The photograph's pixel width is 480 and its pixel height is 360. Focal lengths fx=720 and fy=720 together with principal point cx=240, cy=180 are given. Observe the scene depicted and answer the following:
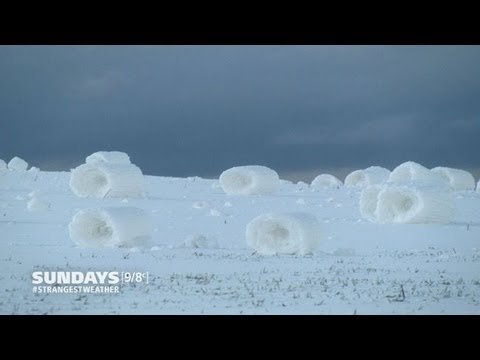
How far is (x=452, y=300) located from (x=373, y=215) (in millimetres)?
10131

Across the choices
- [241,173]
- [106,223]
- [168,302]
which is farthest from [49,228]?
[241,173]

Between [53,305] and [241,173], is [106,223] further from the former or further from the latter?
[241,173]

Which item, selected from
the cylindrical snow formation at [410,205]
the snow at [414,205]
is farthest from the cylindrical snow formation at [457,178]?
the snow at [414,205]

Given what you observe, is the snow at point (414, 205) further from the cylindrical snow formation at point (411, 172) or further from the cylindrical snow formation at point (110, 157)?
the cylindrical snow formation at point (110, 157)

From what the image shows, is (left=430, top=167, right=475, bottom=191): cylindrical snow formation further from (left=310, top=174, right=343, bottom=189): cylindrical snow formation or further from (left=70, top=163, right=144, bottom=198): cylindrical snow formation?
(left=70, top=163, right=144, bottom=198): cylindrical snow formation

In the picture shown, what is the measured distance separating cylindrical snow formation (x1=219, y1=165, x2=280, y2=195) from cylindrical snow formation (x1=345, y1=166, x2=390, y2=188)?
880cm

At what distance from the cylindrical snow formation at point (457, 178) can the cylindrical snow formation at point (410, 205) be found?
11.3m

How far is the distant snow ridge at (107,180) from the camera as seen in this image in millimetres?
22750

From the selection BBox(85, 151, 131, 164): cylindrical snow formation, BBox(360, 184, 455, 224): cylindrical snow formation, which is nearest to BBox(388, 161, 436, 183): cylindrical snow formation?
BBox(360, 184, 455, 224): cylindrical snow formation

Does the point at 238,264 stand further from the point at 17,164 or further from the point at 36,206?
the point at 17,164

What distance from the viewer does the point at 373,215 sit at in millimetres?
20594

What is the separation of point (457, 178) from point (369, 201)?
11.8 m
